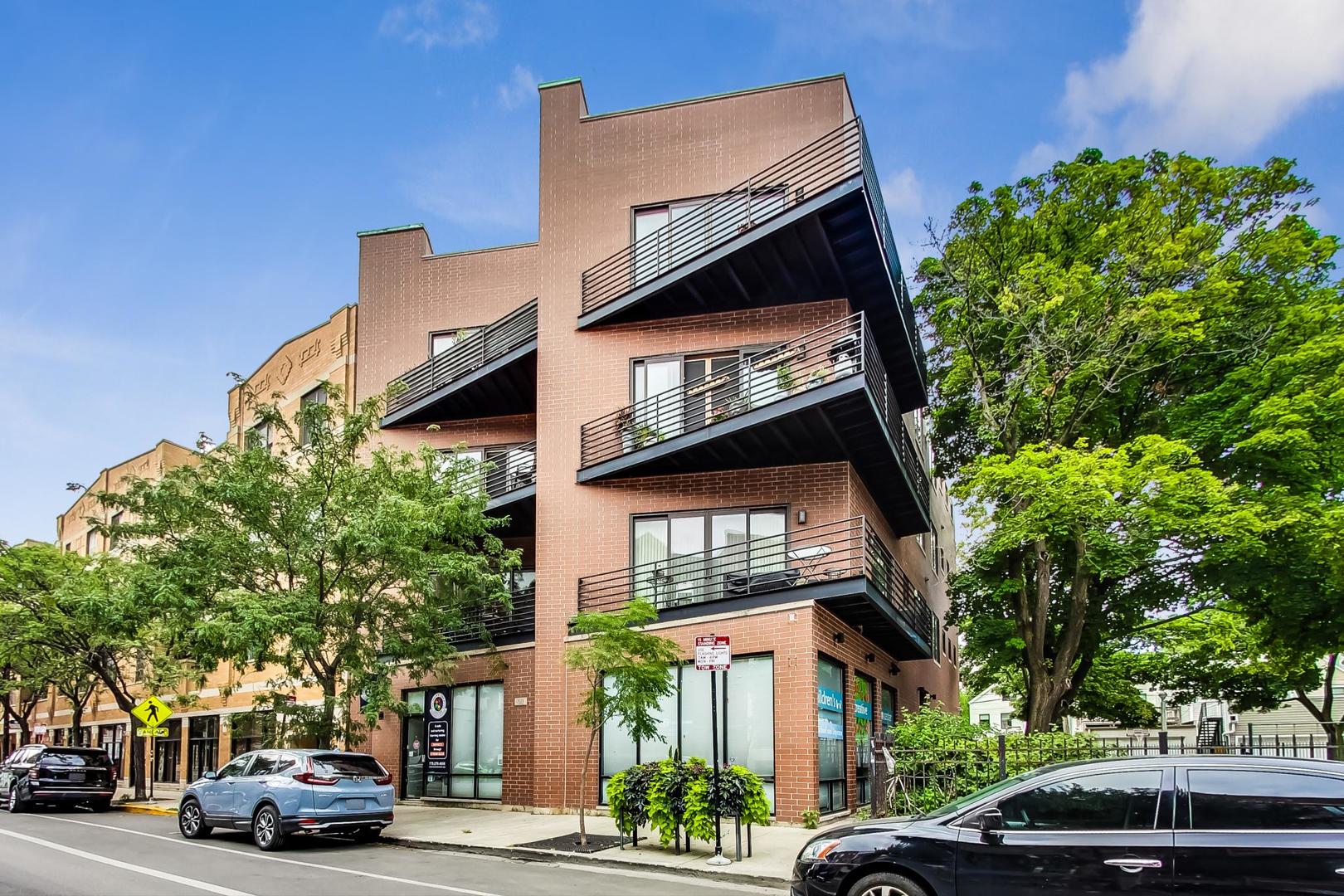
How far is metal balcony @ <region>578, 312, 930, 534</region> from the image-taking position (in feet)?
62.3

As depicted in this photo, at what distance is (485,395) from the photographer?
26.0 m

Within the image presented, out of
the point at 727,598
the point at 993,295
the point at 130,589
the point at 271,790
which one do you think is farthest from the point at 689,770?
the point at 993,295

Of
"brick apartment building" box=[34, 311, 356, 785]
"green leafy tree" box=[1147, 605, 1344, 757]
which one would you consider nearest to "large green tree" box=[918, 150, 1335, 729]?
"green leafy tree" box=[1147, 605, 1344, 757]

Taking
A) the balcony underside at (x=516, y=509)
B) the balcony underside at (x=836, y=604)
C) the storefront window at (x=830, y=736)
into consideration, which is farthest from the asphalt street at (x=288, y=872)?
the balcony underside at (x=516, y=509)

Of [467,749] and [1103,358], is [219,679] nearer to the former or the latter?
[467,749]

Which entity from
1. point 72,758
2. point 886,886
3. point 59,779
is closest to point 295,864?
point 886,886

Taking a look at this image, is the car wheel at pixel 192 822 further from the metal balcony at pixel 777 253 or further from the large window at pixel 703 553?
the metal balcony at pixel 777 253

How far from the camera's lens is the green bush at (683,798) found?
44.5ft

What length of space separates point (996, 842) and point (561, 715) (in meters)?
14.6

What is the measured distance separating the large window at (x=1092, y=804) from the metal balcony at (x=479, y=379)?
17.6 metres

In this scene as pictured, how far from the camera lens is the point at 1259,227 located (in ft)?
76.8

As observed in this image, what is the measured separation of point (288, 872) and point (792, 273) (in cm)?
1387

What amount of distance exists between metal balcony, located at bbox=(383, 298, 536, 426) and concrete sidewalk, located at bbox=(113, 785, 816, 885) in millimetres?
9917

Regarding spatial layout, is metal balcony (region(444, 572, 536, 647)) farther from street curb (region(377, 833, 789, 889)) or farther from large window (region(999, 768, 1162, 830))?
large window (region(999, 768, 1162, 830))
